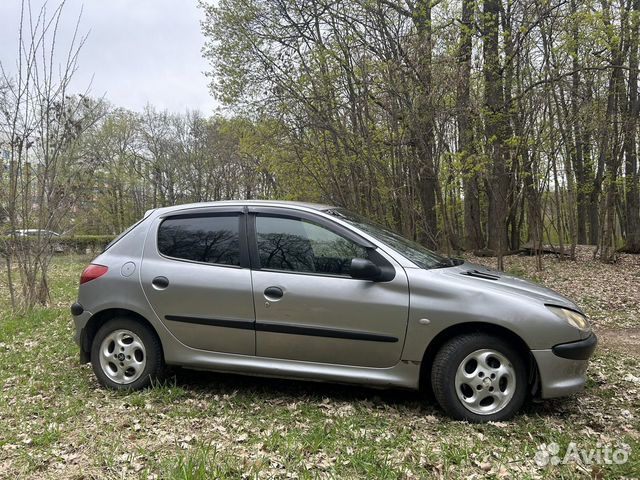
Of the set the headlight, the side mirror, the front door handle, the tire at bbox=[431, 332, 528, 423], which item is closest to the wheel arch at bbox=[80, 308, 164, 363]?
the front door handle

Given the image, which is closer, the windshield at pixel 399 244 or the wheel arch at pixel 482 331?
the wheel arch at pixel 482 331

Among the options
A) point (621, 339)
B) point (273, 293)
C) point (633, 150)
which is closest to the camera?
point (273, 293)

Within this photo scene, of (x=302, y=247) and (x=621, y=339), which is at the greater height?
(x=302, y=247)

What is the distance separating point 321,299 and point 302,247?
51 cm

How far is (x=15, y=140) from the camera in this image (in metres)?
8.00

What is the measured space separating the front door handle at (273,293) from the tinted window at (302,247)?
190 mm

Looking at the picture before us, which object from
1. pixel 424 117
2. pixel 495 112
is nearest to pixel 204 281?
pixel 424 117

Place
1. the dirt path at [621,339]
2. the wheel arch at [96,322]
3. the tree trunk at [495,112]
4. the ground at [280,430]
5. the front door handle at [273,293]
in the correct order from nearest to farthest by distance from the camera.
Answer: the ground at [280,430] → the front door handle at [273,293] → the wheel arch at [96,322] → the dirt path at [621,339] → the tree trunk at [495,112]

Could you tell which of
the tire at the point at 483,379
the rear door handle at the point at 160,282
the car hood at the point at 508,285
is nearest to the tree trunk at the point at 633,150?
the car hood at the point at 508,285

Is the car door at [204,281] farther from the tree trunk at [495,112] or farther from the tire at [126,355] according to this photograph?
the tree trunk at [495,112]

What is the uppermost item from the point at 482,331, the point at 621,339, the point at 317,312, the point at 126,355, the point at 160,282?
the point at 160,282

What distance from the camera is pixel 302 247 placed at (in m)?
4.03

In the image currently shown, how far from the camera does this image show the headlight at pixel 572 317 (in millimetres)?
3520

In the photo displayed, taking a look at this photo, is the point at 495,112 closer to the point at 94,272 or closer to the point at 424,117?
the point at 424,117
